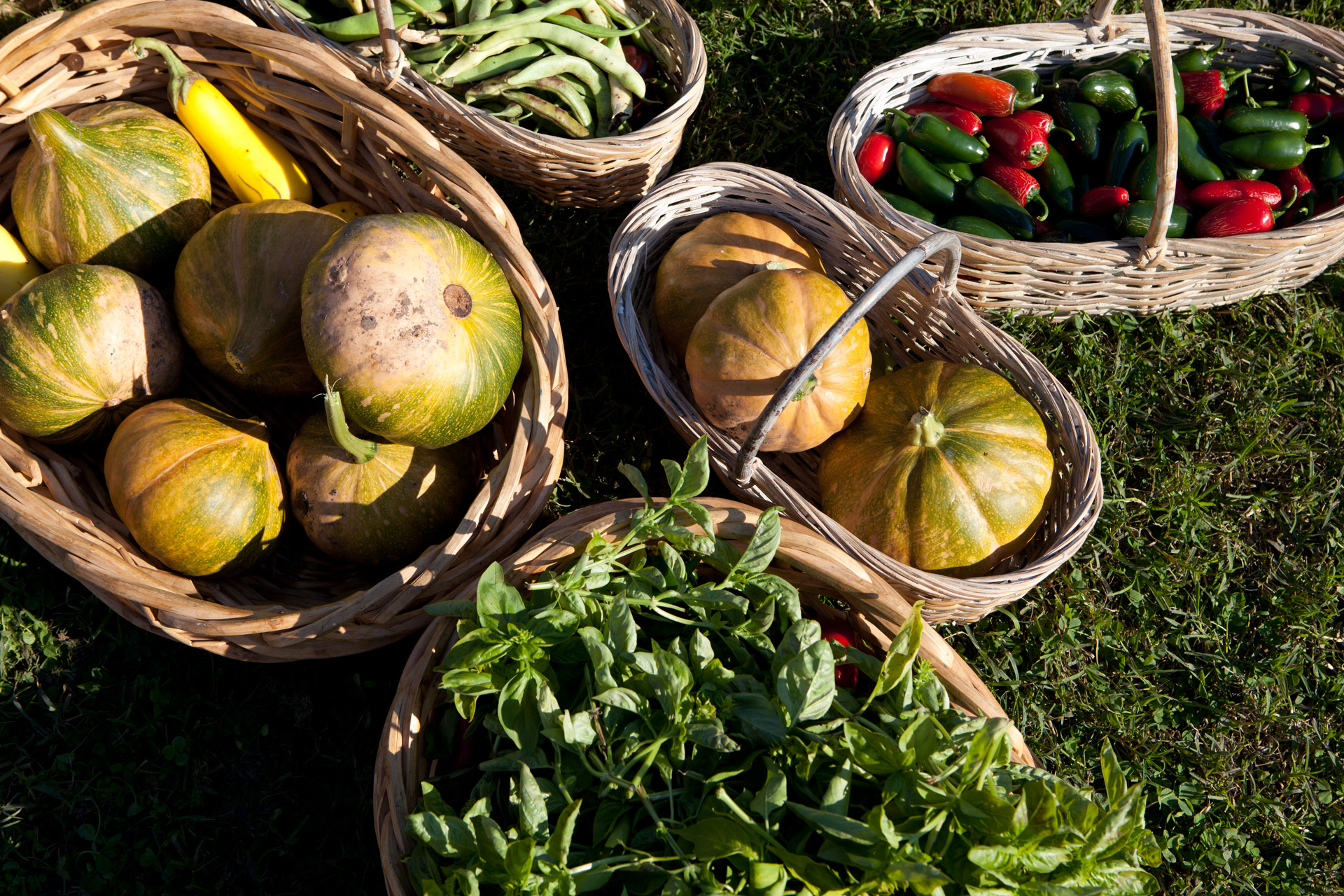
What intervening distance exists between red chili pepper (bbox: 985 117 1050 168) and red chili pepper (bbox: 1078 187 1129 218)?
21 cm

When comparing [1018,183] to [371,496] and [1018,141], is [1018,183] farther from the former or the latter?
[371,496]

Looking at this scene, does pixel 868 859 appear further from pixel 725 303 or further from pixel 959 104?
pixel 959 104

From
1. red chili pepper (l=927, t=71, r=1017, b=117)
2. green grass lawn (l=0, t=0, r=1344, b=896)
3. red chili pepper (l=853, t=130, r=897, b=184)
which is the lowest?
green grass lawn (l=0, t=0, r=1344, b=896)

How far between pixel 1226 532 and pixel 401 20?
3234mm

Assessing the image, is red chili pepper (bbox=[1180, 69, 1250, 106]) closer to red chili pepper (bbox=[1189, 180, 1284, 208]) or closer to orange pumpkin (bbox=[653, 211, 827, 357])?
red chili pepper (bbox=[1189, 180, 1284, 208])

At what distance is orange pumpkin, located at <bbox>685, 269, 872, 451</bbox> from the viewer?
2.23 meters

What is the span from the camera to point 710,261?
2.52 metres

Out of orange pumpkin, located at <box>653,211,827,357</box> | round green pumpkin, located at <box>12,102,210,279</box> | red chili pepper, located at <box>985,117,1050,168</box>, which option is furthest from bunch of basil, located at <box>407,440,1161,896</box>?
red chili pepper, located at <box>985,117,1050,168</box>

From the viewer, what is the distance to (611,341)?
10.1 feet

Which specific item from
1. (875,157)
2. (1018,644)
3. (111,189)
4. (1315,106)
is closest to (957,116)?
(875,157)

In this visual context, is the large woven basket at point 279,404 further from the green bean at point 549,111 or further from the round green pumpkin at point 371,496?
the green bean at point 549,111

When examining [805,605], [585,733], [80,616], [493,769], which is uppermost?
[585,733]

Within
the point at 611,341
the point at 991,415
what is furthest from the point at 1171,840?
the point at 611,341

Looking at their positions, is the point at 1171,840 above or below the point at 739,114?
below
